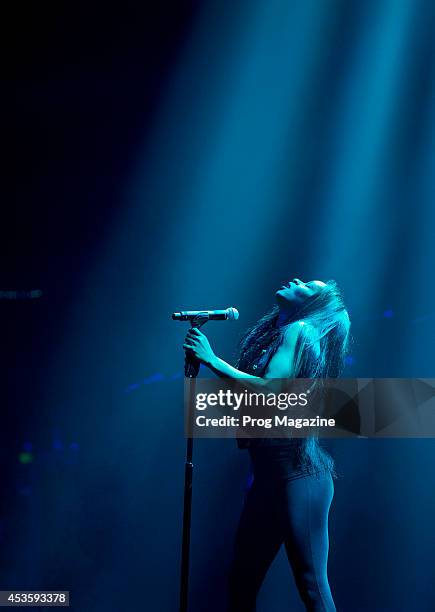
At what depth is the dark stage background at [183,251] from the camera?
9.07 feet

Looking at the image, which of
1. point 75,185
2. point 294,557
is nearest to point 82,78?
point 75,185

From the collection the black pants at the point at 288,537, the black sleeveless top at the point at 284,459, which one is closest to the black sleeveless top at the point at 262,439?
the black sleeveless top at the point at 284,459

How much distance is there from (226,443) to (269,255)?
0.93 m

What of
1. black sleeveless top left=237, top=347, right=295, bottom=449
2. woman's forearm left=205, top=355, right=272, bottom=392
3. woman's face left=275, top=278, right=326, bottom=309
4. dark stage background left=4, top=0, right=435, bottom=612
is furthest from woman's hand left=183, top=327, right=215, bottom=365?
dark stage background left=4, top=0, right=435, bottom=612

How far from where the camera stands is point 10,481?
2803 mm

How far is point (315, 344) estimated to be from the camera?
81.5 inches

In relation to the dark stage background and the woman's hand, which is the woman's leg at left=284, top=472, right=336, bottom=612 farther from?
the dark stage background

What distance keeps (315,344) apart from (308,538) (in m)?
0.63

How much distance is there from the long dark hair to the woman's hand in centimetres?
24

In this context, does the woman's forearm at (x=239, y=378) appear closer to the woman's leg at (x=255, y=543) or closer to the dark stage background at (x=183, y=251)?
the woman's leg at (x=255, y=543)

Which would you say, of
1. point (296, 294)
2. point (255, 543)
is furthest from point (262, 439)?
point (296, 294)

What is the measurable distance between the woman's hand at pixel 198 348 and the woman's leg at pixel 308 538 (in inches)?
19.1

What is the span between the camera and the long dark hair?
200 centimetres

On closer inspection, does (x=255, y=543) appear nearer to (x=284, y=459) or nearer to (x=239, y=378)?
(x=284, y=459)
